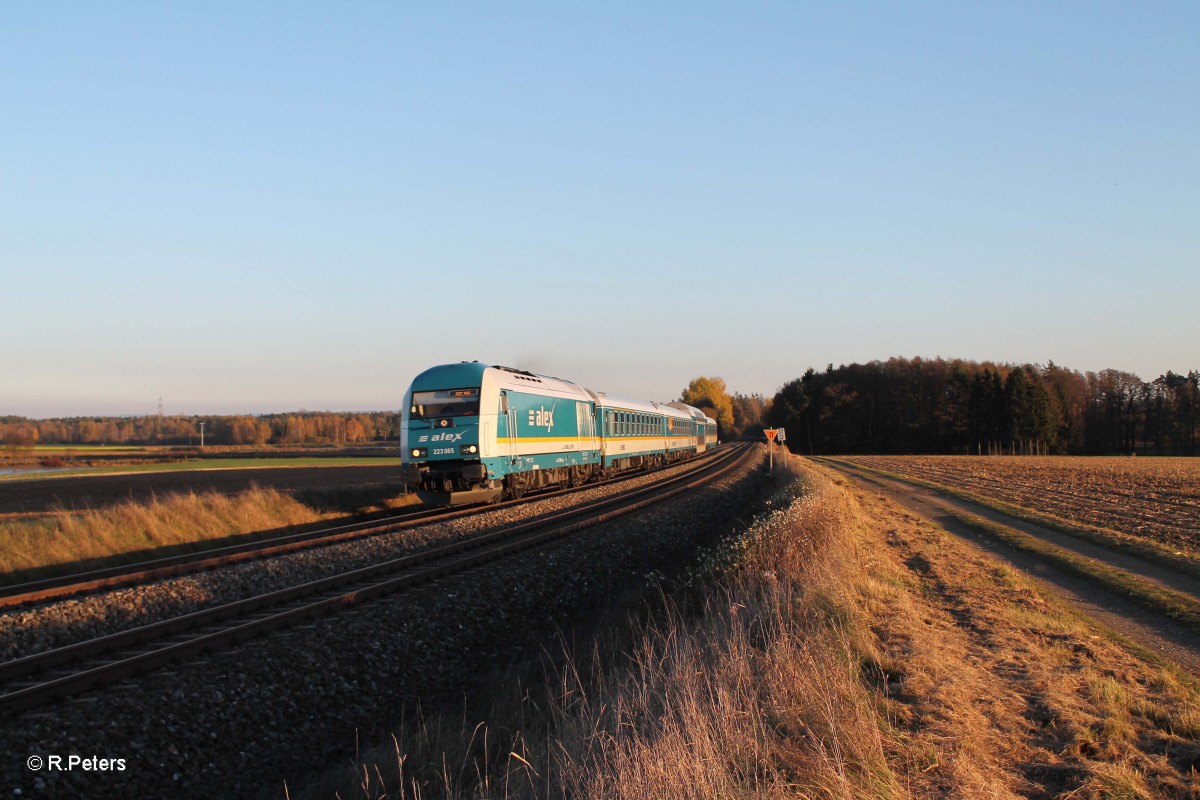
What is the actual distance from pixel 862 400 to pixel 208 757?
115849 millimetres

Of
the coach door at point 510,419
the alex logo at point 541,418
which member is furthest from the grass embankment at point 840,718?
the alex logo at point 541,418

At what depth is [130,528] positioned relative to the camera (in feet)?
53.4

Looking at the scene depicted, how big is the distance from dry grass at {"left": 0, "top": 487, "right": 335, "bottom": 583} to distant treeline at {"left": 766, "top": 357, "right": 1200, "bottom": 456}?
298 ft

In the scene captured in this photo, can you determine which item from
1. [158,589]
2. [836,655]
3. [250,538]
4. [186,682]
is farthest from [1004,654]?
[250,538]

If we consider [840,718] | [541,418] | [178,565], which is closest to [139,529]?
[178,565]

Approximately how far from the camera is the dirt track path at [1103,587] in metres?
8.59

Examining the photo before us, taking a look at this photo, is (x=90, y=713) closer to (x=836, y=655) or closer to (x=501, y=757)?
(x=501, y=757)

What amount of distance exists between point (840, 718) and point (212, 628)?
277 inches

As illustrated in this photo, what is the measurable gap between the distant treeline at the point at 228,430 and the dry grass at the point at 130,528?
335ft

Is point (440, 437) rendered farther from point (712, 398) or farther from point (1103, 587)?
point (712, 398)

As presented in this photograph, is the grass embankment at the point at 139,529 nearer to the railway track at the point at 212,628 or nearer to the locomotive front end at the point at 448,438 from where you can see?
the locomotive front end at the point at 448,438

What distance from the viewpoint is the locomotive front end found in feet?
64.3

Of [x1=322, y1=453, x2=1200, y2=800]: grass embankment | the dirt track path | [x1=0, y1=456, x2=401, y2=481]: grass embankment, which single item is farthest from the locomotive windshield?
[x1=0, y1=456, x2=401, y2=481]: grass embankment

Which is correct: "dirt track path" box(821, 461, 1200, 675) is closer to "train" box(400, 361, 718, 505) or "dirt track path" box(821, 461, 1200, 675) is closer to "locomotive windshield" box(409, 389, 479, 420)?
"train" box(400, 361, 718, 505)
